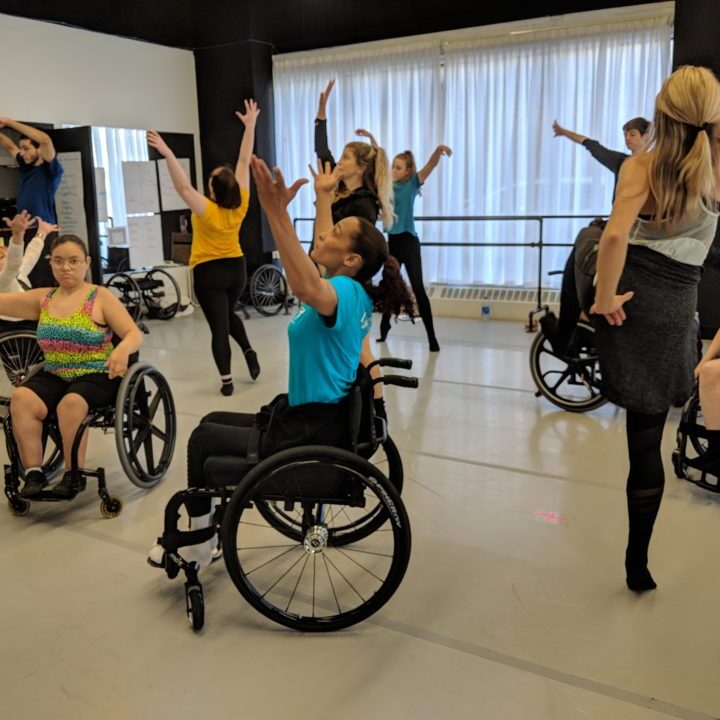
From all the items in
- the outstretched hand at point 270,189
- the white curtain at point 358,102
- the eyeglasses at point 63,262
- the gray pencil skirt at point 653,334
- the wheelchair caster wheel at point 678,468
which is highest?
the white curtain at point 358,102

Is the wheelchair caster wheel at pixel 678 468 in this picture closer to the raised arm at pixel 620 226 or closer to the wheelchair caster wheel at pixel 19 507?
the raised arm at pixel 620 226

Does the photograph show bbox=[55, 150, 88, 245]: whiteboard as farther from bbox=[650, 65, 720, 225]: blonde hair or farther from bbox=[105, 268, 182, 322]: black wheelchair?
bbox=[650, 65, 720, 225]: blonde hair

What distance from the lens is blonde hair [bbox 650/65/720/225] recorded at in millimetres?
1759

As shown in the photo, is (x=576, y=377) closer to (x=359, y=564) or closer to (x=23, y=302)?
(x=359, y=564)

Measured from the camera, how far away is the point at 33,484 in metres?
2.67

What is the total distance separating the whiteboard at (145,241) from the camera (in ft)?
23.7

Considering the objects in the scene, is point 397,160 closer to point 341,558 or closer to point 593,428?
point 593,428

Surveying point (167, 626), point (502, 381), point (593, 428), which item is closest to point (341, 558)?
point (167, 626)

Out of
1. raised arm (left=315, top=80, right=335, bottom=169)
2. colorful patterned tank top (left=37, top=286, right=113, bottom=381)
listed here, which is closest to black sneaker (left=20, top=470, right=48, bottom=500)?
colorful patterned tank top (left=37, top=286, right=113, bottom=381)

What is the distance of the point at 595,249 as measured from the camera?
7.73ft

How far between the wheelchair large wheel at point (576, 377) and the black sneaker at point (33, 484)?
236 cm

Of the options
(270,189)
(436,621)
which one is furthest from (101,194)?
(436,621)

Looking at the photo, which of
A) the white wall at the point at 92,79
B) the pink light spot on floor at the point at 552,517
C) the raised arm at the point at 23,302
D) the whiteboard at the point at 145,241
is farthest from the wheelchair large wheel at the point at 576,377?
the white wall at the point at 92,79

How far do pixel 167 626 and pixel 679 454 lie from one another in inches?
79.2
